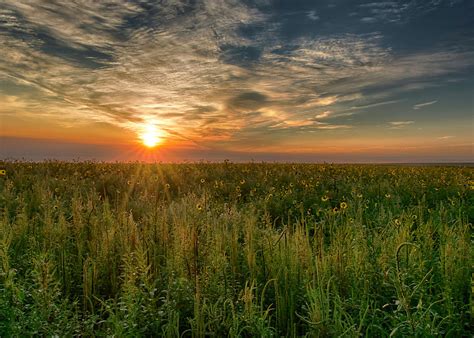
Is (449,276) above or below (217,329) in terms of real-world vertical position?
above

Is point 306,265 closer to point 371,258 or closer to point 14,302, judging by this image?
point 371,258

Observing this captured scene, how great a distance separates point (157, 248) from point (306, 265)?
1.83m

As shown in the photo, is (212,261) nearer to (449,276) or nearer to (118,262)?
(118,262)

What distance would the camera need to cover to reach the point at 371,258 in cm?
392

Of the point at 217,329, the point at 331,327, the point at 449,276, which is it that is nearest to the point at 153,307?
the point at 217,329

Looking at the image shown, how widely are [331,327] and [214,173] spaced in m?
12.3

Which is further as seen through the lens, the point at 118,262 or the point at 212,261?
the point at 118,262

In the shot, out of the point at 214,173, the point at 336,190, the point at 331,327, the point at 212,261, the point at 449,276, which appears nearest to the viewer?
the point at 331,327

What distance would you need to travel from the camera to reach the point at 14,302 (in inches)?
122

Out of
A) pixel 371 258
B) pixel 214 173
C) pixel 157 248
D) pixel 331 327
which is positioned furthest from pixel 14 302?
pixel 214 173

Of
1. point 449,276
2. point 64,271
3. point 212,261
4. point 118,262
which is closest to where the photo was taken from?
point 449,276

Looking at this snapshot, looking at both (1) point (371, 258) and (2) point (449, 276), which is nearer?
(2) point (449, 276)

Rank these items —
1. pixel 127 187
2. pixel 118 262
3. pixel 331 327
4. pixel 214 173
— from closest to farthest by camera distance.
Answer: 1. pixel 331 327
2. pixel 118 262
3. pixel 127 187
4. pixel 214 173

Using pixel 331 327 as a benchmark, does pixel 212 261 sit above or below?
above
